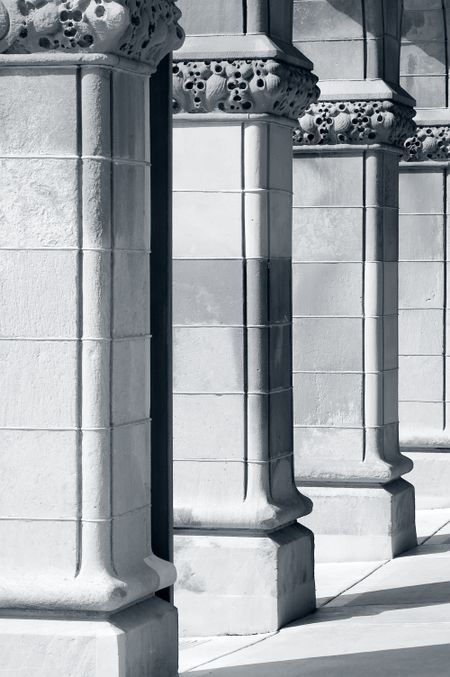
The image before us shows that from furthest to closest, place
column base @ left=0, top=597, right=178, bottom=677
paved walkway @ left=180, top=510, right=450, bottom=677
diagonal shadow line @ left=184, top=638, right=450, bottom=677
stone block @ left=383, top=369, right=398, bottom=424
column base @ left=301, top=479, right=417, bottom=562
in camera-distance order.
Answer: stone block @ left=383, top=369, right=398, bottom=424 < column base @ left=301, top=479, right=417, bottom=562 < paved walkway @ left=180, top=510, right=450, bottom=677 < diagonal shadow line @ left=184, top=638, right=450, bottom=677 < column base @ left=0, top=597, right=178, bottom=677

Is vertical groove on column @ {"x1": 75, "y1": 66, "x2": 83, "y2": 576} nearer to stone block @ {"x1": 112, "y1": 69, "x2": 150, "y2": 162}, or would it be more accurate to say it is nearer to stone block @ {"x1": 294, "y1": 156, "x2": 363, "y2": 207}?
stone block @ {"x1": 112, "y1": 69, "x2": 150, "y2": 162}

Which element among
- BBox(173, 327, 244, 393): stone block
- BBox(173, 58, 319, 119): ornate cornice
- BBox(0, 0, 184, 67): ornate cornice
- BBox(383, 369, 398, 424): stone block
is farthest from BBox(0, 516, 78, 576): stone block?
BBox(383, 369, 398, 424): stone block

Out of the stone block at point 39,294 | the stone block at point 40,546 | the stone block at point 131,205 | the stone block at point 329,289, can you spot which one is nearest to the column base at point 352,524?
the stone block at point 329,289

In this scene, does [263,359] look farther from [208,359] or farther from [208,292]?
[208,292]

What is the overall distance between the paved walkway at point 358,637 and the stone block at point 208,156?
2.38 meters

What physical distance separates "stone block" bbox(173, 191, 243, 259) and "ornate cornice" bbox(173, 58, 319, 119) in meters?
0.47

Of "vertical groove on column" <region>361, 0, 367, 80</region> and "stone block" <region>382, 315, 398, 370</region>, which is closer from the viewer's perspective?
"vertical groove on column" <region>361, 0, 367, 80</region>

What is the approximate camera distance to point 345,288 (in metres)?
12.0

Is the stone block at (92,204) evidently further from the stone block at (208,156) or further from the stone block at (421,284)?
the stone block at (421,284)

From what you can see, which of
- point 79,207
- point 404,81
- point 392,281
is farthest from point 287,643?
point 404,81

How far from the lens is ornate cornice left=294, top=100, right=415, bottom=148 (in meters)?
11.8

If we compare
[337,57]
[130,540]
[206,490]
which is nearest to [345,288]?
[337,57]

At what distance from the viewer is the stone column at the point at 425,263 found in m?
14.7

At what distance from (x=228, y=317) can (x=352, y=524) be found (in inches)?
118
